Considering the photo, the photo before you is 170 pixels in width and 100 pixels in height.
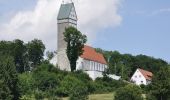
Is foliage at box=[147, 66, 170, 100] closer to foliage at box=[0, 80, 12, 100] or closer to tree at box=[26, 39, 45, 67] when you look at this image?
foliage at box=[0, 80, 12, 100]

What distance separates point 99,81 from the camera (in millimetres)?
112250

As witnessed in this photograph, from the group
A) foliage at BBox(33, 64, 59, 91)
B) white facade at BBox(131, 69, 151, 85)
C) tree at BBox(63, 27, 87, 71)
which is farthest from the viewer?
white facade at BBox(131, 69, 151, 85)

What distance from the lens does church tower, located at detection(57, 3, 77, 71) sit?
395 ft

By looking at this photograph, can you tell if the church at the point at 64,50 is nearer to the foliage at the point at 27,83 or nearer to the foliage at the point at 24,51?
the foliage at the point at 24,51

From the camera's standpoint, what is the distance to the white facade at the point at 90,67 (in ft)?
392

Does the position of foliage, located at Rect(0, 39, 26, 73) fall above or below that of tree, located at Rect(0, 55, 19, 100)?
above

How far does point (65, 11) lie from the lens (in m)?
124

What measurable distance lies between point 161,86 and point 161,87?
119mm

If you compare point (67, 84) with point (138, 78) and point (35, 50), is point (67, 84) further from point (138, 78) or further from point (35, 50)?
point (138, 78)

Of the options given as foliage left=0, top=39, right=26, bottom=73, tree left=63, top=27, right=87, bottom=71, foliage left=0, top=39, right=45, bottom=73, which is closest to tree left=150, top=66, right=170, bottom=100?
tree left=63, top=27, right=87, bottom=71

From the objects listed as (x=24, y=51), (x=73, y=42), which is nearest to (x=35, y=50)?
(x=24, y=51)

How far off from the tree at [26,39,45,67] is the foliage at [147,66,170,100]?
55.3 meters

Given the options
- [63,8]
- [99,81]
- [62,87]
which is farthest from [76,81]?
[63,8]

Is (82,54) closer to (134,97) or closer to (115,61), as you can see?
(115,61)
